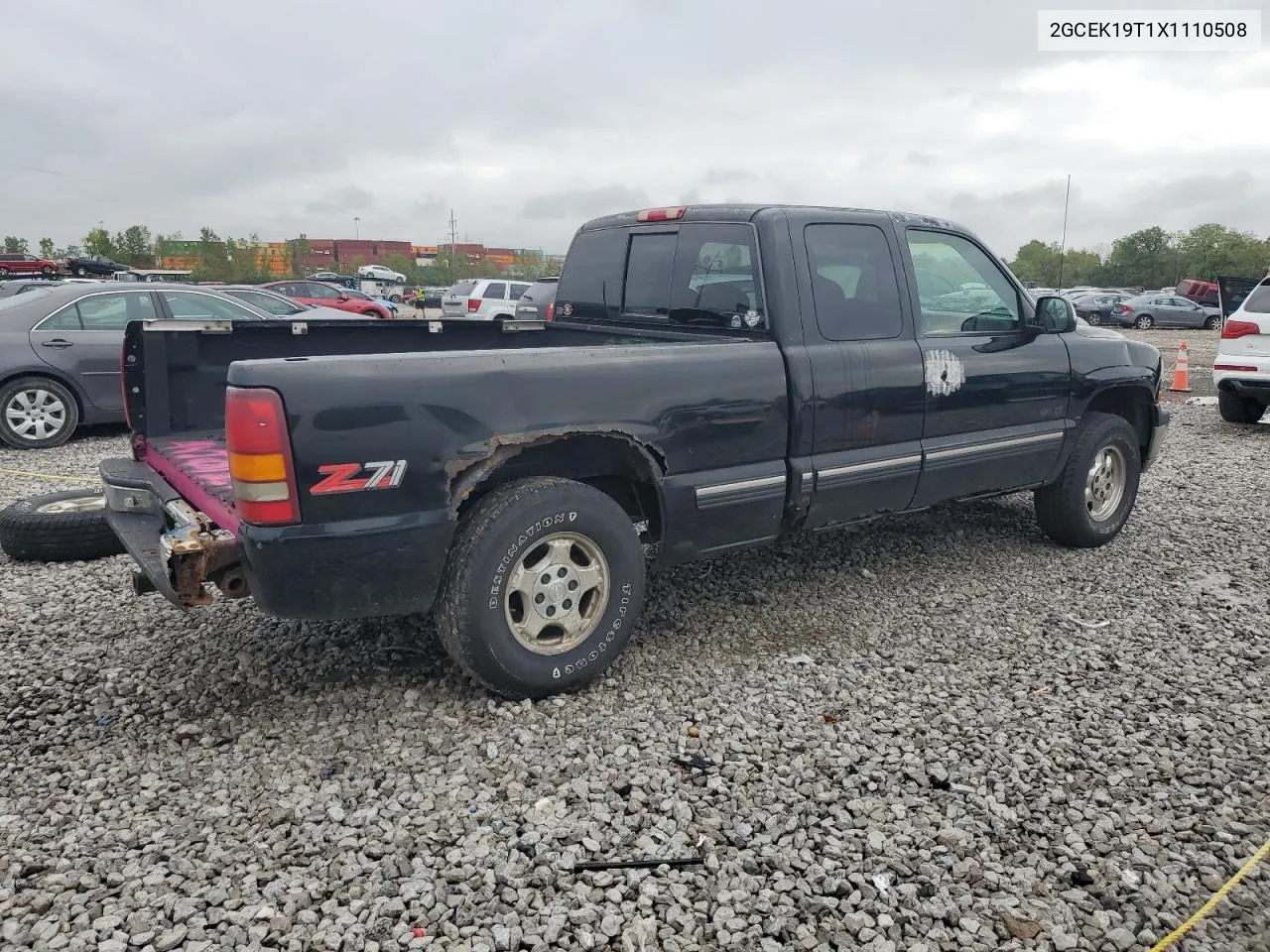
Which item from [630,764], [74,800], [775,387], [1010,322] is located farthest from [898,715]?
[74,800]

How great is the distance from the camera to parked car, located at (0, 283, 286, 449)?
8.41m

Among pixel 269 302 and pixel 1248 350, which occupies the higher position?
pixel 269 302

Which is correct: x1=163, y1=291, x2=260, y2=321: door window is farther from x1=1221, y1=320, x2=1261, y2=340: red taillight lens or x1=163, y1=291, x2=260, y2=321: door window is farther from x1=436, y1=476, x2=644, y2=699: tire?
x1=1221, y1=320, x2=1261, y2=340: red taillight lens

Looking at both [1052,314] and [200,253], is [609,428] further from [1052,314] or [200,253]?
[200,253]

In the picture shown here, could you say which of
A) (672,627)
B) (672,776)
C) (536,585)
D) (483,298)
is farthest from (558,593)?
(483,298)

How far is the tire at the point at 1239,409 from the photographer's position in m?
10.4

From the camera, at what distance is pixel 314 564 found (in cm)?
296

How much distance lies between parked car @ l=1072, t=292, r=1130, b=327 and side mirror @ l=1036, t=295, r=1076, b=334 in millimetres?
33698

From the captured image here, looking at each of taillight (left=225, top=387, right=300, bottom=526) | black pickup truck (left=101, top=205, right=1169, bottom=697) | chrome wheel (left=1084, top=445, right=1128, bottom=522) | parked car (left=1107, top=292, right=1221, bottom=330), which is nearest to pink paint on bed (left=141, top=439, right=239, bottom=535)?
A: black pickup truck (left=101, top=205, right=1169, bottom=697)

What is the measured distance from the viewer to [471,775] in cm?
301

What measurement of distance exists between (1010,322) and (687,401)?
2.23 meters

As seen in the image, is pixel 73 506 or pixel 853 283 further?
A: pixel 73 506

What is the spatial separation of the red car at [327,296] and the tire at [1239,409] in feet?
57.4

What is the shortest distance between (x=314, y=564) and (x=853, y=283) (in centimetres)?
270
